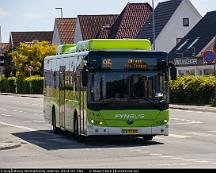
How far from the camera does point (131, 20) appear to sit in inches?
3999

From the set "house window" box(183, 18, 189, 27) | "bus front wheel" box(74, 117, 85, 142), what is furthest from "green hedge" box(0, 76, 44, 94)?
"bus front wheel" box(74, 117, 85, 142)

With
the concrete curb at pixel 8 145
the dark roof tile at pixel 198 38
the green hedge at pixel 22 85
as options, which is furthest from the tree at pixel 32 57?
the concrete curb at pixel 8 145

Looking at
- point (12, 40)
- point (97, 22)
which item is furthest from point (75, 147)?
point (12, 40)

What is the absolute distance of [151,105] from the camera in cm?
2211

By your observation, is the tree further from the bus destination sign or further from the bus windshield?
the bus windshield

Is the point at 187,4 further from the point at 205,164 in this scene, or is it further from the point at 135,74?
the point at 205,164

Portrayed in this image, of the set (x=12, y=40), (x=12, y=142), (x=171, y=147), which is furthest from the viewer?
(x=12, y=40)

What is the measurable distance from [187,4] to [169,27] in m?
3.50

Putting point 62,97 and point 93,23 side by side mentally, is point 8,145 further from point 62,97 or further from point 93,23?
point 93,23

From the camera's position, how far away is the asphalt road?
1677cm

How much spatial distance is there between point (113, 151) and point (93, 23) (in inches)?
3464

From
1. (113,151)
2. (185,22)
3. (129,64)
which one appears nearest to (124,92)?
(129,64)

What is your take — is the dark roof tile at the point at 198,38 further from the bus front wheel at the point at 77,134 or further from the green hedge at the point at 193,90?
the bus front wheel at the point at 77,134

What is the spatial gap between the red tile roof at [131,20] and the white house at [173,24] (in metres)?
5.17
